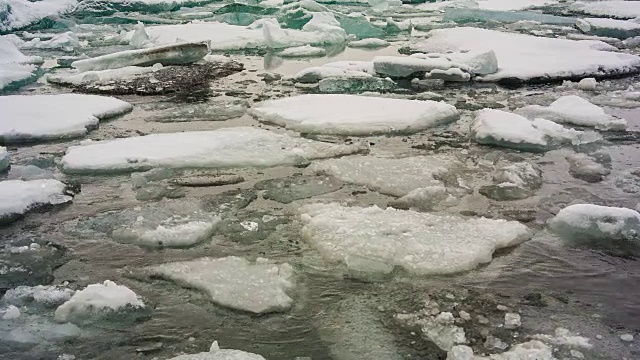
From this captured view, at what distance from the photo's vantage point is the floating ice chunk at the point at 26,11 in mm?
12899

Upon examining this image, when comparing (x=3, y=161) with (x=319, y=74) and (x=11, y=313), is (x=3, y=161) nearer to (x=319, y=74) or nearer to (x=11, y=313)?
(x=11, y=313)

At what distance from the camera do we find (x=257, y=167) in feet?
13.2

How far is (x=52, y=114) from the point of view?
5.18m

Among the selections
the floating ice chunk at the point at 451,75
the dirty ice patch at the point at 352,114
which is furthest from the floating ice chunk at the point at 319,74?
the dirty ice patch at the point at 352,114

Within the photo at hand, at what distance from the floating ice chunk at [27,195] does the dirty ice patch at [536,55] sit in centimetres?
495

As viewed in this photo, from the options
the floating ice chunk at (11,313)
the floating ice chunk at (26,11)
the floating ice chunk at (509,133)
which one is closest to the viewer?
the floating ice chunk at (11,313)

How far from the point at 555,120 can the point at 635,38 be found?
5.97 m

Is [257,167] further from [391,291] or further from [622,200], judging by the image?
[622,200]

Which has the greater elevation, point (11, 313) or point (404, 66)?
point (404, 66)

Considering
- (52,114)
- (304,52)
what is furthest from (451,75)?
(52,114)

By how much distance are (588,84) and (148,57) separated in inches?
208

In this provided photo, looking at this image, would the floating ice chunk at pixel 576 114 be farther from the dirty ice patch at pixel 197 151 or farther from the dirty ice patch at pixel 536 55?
the dirty ice patch at pixel 197 151

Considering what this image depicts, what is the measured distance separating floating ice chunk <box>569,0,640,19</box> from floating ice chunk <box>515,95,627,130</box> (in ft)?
31.7

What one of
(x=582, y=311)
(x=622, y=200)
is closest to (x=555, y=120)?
(x=622, y=200)
